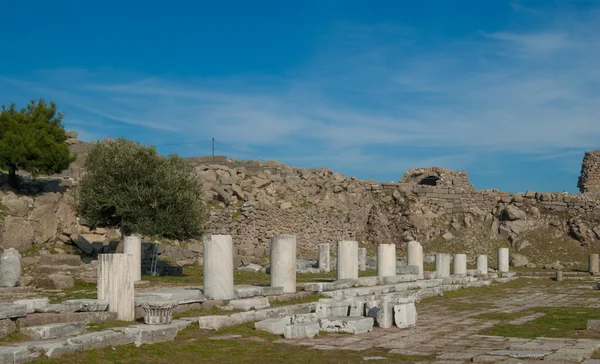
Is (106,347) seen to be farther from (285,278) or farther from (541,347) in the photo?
(285,278)

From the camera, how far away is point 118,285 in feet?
39.2

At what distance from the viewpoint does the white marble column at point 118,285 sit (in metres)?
11.9

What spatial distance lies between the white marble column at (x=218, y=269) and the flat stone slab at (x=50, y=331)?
4.54m

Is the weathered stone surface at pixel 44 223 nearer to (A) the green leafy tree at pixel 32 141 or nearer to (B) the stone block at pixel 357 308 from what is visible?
(A) the green leafy tree at pixel 32 141

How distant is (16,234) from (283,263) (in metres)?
12.4

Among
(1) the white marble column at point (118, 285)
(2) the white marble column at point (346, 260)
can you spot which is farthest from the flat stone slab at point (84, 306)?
(2) the white marble column at point (346, 260)

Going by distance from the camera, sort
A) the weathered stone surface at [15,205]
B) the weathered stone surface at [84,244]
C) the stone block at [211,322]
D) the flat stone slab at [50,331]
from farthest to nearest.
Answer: the weathered stone surface at [15,205]
the weathered stone surface at [84,244]
the stone block at [211,322]
the flat stone slab at [50,331]

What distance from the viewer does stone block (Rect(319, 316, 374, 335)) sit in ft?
38.8

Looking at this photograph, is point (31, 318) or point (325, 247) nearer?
point (31, 318)

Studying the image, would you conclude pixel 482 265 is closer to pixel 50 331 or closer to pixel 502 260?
pixel 502 260

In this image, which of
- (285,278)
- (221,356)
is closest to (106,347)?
(221,356)

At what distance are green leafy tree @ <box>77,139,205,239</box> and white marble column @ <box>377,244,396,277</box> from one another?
22.1 feet

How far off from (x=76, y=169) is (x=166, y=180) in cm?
1448

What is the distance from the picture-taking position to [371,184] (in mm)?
42719
